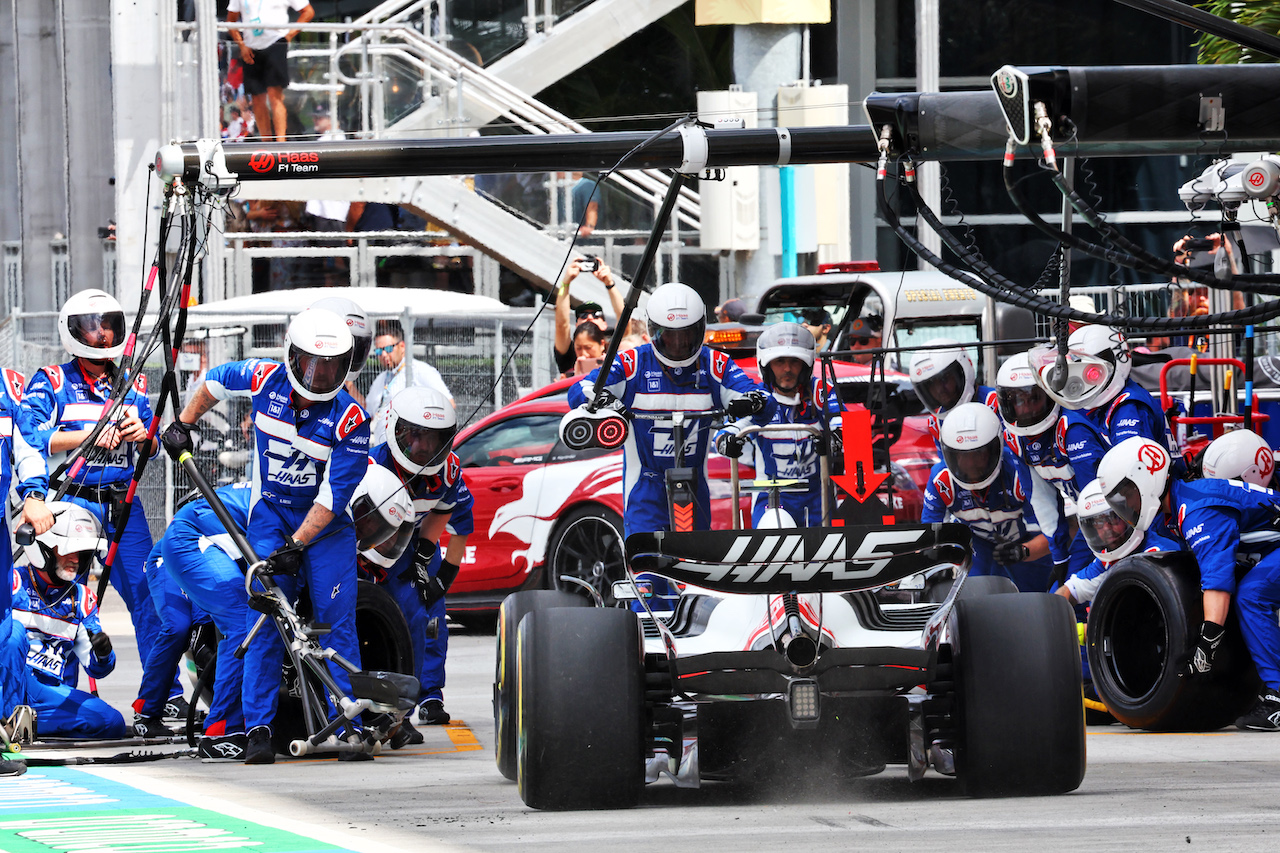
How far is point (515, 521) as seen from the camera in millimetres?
13531

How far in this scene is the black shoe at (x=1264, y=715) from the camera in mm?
9086

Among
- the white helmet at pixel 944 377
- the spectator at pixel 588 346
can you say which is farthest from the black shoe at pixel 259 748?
the spectator at pixel 588 346

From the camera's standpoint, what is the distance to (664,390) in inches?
417

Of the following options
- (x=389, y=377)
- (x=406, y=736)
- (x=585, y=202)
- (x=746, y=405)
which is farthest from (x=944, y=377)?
(x=585, y=202)

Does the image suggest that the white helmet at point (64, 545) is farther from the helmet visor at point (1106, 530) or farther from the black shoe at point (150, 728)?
the helmet visor at point (1106, 530)

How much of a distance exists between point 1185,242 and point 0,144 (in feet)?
66.6

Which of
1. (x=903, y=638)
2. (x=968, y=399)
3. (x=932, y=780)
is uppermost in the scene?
(x=968, y=399)

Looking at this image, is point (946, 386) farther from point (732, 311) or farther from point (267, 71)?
point (267, 71)

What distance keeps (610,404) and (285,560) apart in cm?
226

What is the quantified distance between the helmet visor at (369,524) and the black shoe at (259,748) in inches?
43.7

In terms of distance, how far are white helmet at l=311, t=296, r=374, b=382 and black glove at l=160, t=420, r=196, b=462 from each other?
0.75 metres

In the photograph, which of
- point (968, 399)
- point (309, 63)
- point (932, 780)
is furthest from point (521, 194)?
point (932, 780)

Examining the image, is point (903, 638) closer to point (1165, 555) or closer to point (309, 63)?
point (1165, 555)

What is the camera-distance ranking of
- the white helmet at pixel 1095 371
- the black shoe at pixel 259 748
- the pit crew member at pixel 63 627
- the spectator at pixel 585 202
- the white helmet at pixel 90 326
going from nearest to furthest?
the black shoe at pixel 259 748 < the pit crew member at pixel 63 627 < the white helmet at pixel 1095 371 < the white helmet at pixel 90 326 < the spectator at pixel 585 202
